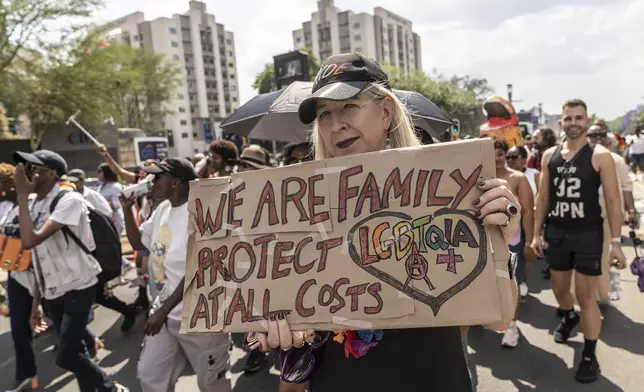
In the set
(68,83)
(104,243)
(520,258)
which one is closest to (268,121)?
(104,243)

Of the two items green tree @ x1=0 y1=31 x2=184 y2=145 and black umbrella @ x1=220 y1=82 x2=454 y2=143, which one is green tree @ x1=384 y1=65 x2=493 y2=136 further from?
black umbrella @ x1=220 y1=82 x2=454 y2=143

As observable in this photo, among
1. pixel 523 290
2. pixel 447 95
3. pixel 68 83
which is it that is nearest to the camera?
pixel 523 290

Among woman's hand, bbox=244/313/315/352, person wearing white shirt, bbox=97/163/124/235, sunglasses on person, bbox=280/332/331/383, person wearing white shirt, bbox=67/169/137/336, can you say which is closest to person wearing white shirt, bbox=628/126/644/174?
person wearing white shirt, bbox=97/163/124/235

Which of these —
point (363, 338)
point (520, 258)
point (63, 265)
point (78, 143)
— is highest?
point (78, 143)

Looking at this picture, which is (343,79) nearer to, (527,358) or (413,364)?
(413,364)

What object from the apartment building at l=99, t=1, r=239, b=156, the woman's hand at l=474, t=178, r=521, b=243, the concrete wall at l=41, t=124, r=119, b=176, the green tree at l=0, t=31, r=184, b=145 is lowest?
the woman's hand at l=474, t=178, r=521, b=243

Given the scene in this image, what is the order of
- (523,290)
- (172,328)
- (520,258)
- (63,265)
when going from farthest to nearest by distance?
1. (523,290)
2. (520,258)
3. (63,265)
4. (172,328)

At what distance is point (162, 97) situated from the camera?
167 ft

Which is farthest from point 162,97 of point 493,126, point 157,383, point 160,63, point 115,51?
point 157,383

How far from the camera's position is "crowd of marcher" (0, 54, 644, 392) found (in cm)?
136

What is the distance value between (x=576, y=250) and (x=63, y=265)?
3933 mm

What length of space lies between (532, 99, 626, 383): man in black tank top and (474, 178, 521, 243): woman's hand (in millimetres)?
2729

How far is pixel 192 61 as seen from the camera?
7344 cm

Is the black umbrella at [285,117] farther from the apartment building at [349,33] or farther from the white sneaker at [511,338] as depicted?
the apartment building at [349,33]
